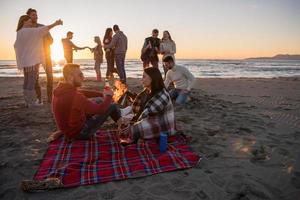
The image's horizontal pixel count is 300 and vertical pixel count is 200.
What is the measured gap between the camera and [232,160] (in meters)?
4.06

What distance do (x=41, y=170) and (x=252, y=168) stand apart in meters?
2.78

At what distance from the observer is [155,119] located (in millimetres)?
4629

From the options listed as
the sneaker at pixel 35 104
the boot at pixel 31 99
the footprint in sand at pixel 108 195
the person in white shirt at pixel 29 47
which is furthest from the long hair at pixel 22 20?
the footprint in sand at pixel 108 195

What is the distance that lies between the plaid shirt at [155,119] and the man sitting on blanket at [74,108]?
620mm

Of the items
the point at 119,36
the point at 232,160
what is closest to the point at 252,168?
the point at 232,160

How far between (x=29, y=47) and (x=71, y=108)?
317 cm

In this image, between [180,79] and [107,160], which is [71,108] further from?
[180,79]

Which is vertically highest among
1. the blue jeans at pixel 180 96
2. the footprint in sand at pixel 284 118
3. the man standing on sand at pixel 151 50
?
the man standing on sand at pixel 151 50

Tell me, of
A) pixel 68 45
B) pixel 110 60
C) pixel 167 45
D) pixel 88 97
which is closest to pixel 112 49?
pixel 110 60

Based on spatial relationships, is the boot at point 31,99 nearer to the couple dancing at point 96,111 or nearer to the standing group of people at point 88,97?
the standing group of people at point 88,97

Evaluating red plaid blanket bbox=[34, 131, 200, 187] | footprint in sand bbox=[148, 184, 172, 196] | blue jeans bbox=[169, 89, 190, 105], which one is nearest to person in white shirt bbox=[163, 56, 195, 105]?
blue jeans bbox=[169, 89, 190, 105]

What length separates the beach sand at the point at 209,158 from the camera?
3.17 meters

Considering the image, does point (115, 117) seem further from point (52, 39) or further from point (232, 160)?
point (52, 39)

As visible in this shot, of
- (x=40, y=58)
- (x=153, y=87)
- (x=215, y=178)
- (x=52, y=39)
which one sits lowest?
(x=215, y=178)
